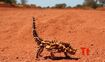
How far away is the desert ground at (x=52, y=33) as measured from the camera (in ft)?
49.3

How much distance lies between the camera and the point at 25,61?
14.0 m

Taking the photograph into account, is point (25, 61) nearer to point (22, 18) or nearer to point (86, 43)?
point (86, 43)

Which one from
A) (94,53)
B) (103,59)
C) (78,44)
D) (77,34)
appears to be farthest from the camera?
(77,34)

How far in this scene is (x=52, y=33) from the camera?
61.3 feet

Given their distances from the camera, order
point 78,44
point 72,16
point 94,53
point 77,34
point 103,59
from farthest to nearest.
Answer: point 72,16 < point 77,34 < point 78,44 < point 94,53 < point 103,59

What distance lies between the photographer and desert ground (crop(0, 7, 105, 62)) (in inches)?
592

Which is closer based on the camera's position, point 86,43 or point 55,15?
point 86,43

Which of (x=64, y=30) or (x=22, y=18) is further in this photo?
(x=22, y=18)

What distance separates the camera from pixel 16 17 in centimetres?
2241

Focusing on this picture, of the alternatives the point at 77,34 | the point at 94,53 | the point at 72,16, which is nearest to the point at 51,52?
the point at 94,53

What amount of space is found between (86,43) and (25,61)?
3641 mm

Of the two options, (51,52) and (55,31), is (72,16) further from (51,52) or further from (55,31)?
(51,52)

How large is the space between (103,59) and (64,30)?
5252 millimetres

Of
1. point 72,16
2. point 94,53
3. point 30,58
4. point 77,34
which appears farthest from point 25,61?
point 72,16
